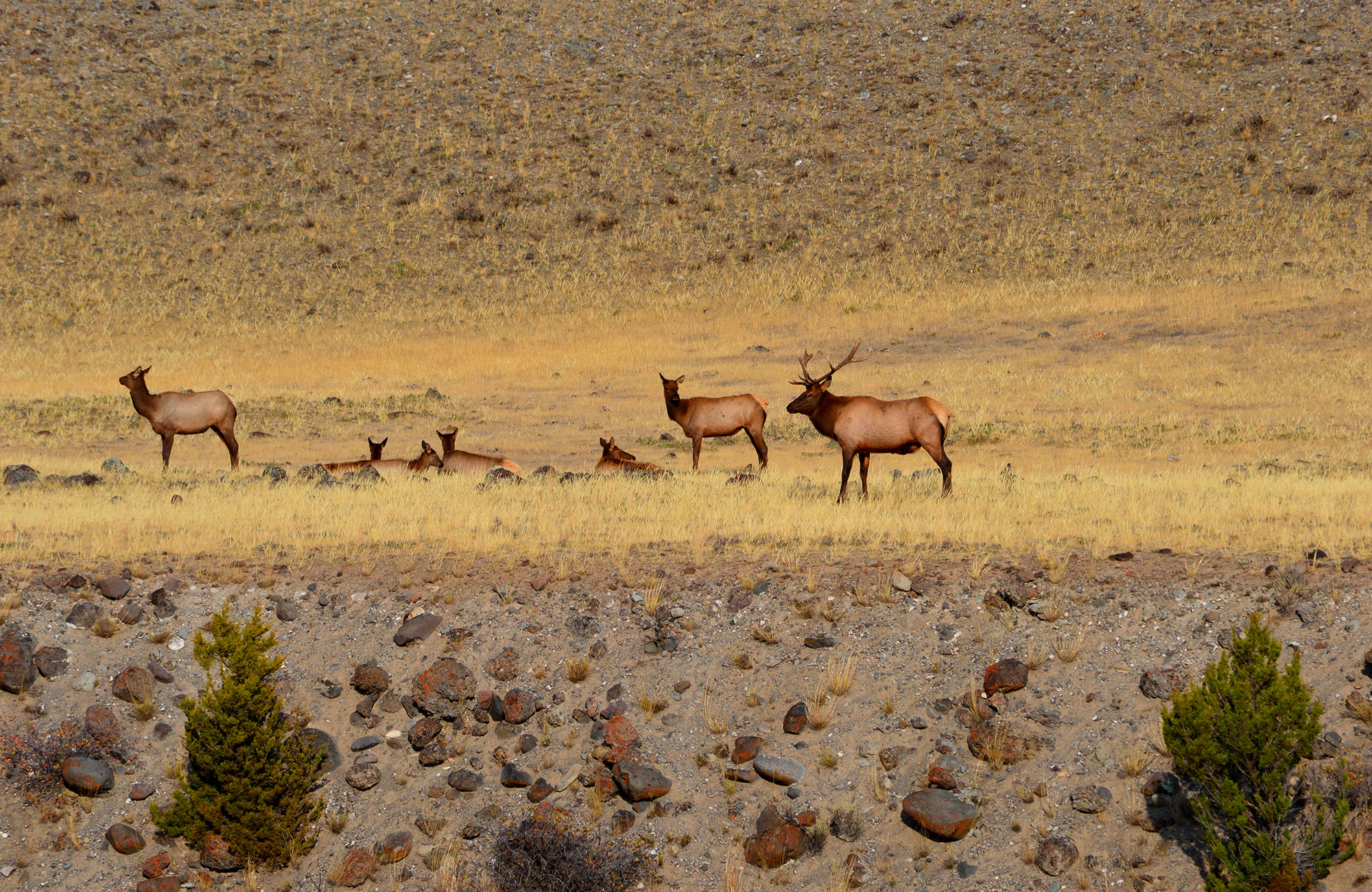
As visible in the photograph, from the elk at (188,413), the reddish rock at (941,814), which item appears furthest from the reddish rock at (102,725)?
the elk at (188,413)

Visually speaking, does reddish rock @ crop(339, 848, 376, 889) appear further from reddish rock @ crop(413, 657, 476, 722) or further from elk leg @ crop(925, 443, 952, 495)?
elk leg @ crop(925, 443, 952, 495)

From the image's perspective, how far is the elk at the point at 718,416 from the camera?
2297 cm

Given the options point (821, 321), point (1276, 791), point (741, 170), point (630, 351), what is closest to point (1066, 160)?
point (741, 170)

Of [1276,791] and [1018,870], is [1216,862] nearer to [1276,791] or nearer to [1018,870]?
[1276,791]

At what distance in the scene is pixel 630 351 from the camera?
44.0 meters

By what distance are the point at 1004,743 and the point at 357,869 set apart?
18.7ft

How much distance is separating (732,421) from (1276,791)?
14.9 m

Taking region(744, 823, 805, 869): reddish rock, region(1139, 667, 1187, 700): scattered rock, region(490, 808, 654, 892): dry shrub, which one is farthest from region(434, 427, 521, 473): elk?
region(1139, 667, 1187, 700): scattered rock

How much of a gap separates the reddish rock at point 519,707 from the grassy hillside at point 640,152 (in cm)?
3928

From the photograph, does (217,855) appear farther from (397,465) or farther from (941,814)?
(397,465)

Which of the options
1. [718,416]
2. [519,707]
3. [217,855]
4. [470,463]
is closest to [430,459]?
[470,463]

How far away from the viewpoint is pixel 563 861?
384 inches

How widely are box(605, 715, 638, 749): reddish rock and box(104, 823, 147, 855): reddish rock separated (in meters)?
4.20

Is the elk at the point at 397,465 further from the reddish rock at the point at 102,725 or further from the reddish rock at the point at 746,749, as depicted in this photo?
the reddish rock at the point at 746,749
